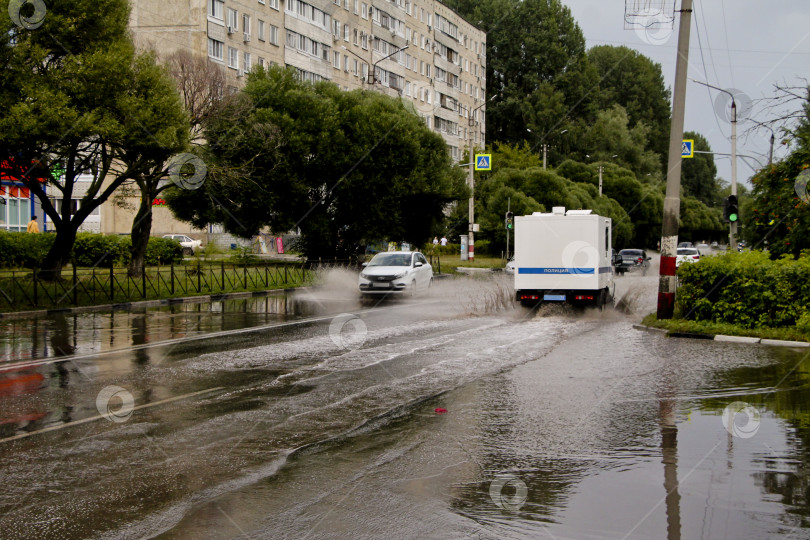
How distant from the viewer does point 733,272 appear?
1639cm

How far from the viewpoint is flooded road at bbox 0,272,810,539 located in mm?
5344

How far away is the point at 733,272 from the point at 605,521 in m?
12.4

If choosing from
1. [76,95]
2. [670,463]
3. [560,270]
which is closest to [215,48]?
[76,95]

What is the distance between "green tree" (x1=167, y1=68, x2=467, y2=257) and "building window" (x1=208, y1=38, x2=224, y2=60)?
14.8m

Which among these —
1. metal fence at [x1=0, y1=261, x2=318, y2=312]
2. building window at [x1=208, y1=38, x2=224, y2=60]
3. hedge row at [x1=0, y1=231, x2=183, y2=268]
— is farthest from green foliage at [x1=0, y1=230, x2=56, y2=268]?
building window at [x1=208, y1=38, x2=224, y2=60]

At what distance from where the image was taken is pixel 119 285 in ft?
86.1

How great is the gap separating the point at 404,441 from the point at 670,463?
232cm

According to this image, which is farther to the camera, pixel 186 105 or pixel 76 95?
pixel 186 105

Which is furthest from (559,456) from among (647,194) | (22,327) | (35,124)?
(647,194)

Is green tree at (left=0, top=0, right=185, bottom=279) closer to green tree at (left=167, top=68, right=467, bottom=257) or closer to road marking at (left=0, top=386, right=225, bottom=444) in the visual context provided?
green tree at (left=167, top=68, right=467, bottom=257)

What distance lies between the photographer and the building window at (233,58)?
54.2 m

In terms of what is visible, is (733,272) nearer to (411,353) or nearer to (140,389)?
(411,353)

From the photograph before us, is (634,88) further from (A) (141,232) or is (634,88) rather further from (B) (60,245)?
(B) (60,245)

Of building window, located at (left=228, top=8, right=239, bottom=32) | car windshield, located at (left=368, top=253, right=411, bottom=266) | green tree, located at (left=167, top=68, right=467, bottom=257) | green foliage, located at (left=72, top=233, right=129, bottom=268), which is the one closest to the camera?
car windshield, located at (left=368, top=253, right=411, bottom=266)
